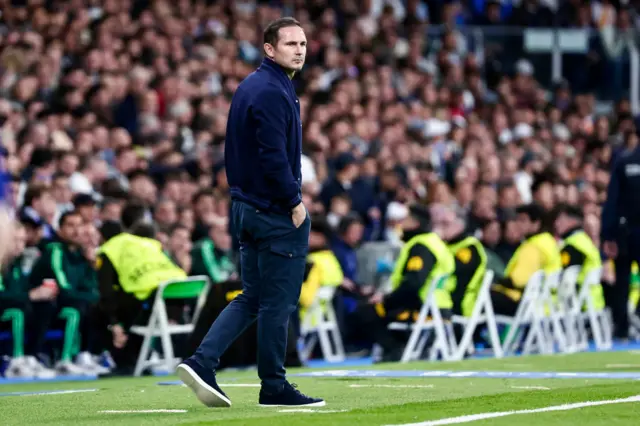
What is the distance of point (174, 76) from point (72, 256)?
6.03 metres

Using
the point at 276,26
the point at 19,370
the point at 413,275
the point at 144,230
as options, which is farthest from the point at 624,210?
the point at 276,26

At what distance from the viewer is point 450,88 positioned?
2717 cm

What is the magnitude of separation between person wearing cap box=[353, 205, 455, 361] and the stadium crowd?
1312mm

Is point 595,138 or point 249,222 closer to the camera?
point 249,222

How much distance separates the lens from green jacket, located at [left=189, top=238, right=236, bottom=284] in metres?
17.1

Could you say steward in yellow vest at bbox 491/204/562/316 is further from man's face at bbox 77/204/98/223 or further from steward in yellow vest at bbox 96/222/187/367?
man's face at bbox 77/204/98/223

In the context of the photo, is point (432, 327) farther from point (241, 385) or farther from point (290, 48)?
point (290, 48)

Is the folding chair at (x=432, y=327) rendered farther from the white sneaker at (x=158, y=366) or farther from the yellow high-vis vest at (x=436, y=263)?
the white sneaker at (x=158, y=366)

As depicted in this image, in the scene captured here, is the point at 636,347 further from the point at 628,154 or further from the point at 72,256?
the point at 72,256

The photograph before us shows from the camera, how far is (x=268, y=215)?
9297mm

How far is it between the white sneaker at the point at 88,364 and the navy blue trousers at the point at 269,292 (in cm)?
631

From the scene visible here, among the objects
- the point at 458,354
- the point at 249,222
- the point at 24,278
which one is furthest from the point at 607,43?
the point at 249,222

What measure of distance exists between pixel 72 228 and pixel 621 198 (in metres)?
5.99

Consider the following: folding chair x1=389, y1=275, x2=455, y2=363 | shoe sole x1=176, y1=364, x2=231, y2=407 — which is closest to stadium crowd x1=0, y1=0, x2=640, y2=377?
folding chair x1=389, y1=275, x2=455, y2=363
